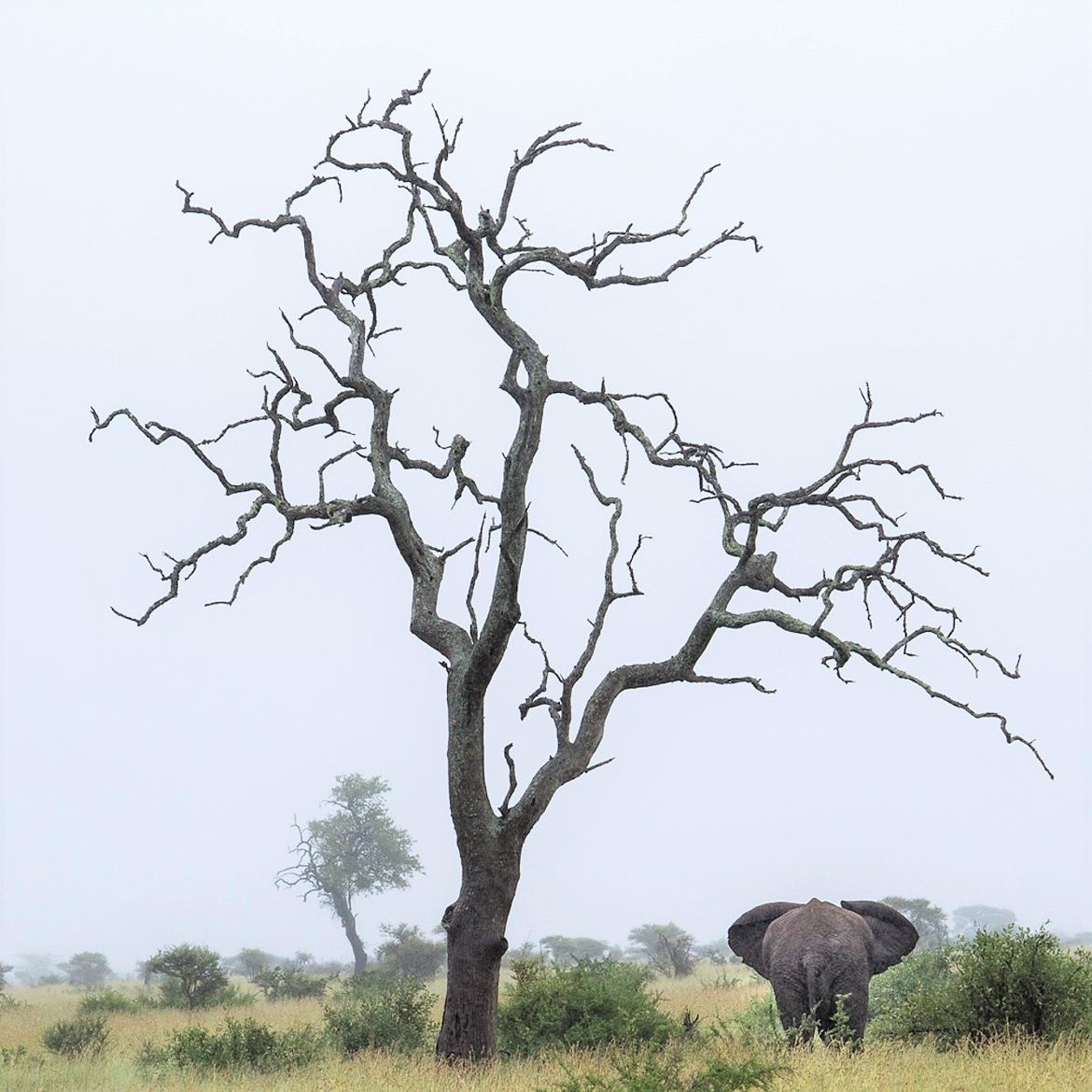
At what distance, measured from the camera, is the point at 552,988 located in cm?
1844

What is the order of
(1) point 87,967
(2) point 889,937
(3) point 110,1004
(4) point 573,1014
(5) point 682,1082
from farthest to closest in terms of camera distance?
(1) point 87,967 → (3) point 110,1004 → (4) point 573,1014 → (2) point 889,937 → (5) point 682,1082

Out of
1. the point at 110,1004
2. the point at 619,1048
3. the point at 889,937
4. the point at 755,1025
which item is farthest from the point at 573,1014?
the point at 110,1004

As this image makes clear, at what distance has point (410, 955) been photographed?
41844mm

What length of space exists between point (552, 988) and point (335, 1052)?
9.92 ft

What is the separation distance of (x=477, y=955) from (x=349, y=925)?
124 feet

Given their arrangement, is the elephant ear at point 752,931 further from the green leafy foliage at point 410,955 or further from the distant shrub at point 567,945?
the distant shrub at point 567,945

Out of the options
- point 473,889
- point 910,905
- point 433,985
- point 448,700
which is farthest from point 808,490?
point 910,905

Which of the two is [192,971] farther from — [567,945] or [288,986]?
[567,945]

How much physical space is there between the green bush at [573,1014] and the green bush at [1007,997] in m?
3.11

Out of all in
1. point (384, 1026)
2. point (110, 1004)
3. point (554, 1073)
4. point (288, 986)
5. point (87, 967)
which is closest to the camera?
point (554, 1073)

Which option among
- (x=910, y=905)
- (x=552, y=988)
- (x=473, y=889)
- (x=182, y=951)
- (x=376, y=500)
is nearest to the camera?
(x=473, y=889)

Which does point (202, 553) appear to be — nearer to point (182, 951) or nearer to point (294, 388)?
point (294, 388)

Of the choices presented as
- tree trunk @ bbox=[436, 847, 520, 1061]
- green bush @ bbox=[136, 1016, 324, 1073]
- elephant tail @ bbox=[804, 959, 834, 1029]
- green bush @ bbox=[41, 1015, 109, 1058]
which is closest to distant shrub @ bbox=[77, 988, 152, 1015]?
green bush @ bbox=[41, 1015, 109, 1058]

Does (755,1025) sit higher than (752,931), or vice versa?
(752,931)
